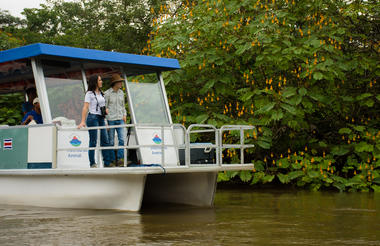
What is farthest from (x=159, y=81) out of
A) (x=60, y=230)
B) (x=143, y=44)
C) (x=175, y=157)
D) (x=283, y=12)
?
(x=143, y=44)

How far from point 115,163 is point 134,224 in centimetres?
213

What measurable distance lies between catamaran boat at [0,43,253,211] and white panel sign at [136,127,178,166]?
0.02m

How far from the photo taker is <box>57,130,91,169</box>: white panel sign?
8.93 m

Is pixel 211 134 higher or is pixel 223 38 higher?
pixel 223 38

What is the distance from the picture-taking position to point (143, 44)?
25.4 metres

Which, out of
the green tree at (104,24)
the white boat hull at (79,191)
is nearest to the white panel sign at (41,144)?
the white boat hull at (79,191)

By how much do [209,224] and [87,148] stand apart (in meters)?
2.34

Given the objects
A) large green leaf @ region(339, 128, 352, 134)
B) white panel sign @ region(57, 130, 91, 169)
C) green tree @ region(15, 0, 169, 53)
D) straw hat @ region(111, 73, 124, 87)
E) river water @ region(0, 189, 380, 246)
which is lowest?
river water @ region(0, 189, 380, 246)

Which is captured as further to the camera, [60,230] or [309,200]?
[309,200]

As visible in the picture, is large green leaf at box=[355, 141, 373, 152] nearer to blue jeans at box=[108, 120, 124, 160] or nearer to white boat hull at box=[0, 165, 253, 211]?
white boat hull at box=[0, 165, 253, 211]

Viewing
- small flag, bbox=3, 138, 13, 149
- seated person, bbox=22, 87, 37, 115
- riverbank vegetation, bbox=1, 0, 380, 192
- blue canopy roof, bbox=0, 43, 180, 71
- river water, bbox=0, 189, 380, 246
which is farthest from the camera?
riverbank vegetation, bbox=1, 0, 380, 192

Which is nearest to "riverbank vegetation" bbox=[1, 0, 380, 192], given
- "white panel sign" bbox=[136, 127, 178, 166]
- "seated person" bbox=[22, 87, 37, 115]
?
"white panel sign" bbox=[136, 127, 178, 166]

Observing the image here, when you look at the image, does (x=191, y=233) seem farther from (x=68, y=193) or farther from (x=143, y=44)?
(x=143, y=44)

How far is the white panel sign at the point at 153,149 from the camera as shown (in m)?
9.41
